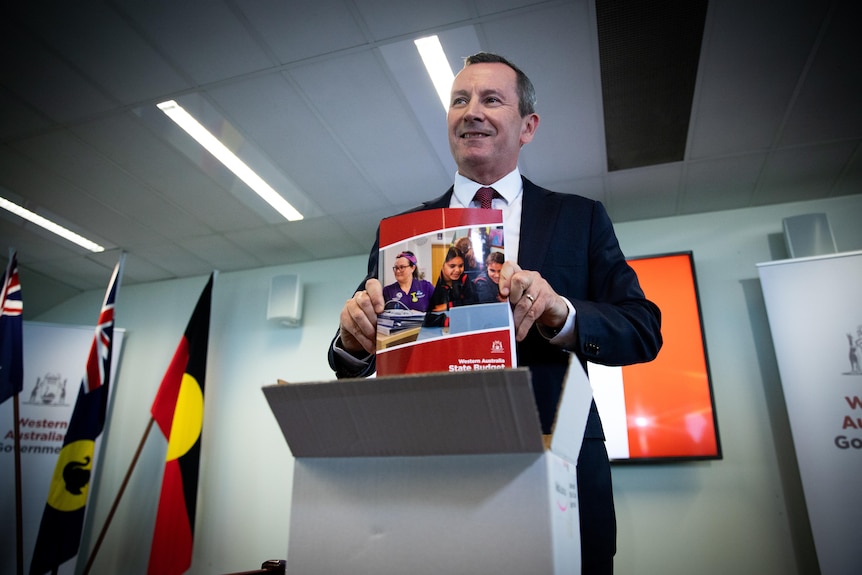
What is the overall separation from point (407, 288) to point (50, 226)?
14.3 ft

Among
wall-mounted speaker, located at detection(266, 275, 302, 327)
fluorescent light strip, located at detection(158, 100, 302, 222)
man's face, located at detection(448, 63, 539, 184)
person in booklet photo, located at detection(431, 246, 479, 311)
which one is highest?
fluorescent light strip, located at detection(158, 100, 302, 222)

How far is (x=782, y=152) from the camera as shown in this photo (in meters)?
3.21

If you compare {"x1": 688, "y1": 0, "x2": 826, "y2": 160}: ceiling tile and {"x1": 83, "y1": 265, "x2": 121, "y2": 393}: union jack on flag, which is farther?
{"x1": 83, "y1": 265, "x2": 121, "y2": 393}: union jack on flag

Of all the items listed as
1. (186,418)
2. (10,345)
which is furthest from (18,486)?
(186,418)

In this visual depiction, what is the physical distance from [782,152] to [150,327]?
4.88 meters

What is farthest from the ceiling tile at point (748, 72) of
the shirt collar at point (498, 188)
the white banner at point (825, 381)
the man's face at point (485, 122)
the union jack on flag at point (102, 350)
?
the union jack on flag at point (102, 350)

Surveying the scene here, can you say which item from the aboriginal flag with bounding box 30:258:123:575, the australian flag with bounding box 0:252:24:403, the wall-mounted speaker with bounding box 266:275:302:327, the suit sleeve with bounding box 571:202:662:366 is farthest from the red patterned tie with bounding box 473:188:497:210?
the australian flag with bounding box 0:252:24:403

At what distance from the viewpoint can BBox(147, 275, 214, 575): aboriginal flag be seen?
3.68 meters

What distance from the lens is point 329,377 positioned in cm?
417

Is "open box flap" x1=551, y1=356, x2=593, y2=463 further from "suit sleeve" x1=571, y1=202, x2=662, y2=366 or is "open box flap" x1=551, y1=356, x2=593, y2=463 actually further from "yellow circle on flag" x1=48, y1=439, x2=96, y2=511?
"yellow circle on flag" x1=48, y1=439, x2=96, y2=511

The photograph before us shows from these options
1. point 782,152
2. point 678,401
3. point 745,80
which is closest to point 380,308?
point 745,80

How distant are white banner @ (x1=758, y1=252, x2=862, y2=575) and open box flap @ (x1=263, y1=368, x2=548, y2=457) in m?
2.92

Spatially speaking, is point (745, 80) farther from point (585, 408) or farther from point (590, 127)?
point (585, 408)

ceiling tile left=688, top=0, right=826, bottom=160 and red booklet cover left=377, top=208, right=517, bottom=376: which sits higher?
ceiling tile left=688, top=0, right=826, bottom=160
